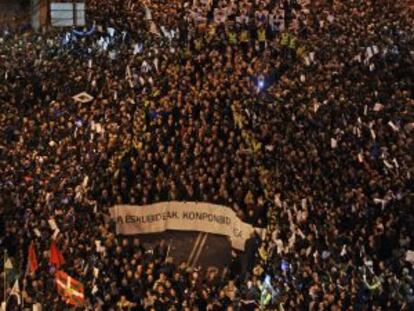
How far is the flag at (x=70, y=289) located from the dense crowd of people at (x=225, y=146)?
26 cm

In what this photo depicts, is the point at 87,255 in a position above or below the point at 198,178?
below

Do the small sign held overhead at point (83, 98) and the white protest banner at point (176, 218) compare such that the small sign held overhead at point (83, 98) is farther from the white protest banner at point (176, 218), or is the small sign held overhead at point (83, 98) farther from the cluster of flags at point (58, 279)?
the cluster of flags at point (58, 279)

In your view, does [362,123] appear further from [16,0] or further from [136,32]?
[16,0]

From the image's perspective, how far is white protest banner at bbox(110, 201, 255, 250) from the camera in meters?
21.3

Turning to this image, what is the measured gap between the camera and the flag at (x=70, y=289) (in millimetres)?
17734

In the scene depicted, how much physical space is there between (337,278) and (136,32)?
12223 millimetres

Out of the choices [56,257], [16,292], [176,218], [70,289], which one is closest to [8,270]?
[16,292]

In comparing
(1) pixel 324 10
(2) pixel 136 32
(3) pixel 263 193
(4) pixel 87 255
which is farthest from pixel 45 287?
(1) pixel 324 10

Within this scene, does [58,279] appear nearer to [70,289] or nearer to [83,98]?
[70,289]

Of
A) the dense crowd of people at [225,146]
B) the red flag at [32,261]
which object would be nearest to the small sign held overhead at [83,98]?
the dense crowd of people at [225,146]

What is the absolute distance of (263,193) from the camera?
69.3 feet

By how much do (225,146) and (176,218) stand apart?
190 cm

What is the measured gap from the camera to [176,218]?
71.3 ft

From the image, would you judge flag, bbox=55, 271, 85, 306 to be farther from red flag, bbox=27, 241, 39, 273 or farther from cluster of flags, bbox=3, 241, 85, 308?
red flag, bbox=27, 241, 39, 273
